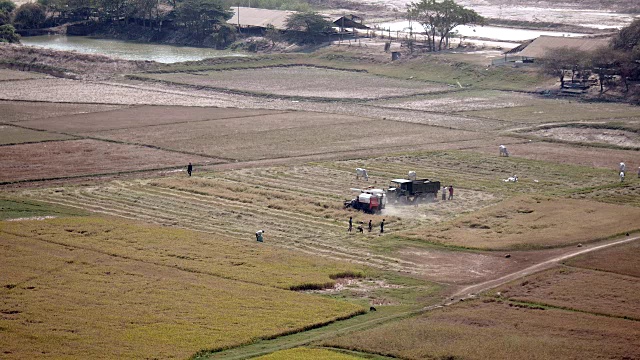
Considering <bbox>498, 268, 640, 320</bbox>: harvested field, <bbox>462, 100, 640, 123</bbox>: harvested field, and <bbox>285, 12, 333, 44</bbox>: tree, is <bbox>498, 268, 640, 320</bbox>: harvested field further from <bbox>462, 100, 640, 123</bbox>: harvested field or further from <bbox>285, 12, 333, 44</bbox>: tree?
<bbox>285, 12, 333, 44</bbox>: tree

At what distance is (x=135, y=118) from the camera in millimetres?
81125

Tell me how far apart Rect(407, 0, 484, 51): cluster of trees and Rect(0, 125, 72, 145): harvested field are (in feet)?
162

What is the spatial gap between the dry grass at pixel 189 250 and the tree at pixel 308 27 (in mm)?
74337

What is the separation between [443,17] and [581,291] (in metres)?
73.2

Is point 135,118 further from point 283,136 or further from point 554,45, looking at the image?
point 554,45

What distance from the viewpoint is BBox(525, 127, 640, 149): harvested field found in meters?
72.8

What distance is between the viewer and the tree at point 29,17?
139125 millimetres

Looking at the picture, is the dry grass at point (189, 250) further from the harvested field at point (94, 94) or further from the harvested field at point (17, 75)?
the harvested field at point (17, 75)

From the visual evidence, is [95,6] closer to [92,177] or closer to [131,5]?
[131,5]

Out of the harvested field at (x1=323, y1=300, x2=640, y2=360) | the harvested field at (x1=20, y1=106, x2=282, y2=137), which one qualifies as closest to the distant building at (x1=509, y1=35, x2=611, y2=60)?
the harvested field at (x1=20, y1=106, x2=282, y2=137)

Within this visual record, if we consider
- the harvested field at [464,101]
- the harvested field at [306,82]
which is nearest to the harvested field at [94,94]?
the harvested field at [306,82]

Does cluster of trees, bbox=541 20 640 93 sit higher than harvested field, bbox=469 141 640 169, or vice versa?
cluster of trees, bbox=541 20 640 93

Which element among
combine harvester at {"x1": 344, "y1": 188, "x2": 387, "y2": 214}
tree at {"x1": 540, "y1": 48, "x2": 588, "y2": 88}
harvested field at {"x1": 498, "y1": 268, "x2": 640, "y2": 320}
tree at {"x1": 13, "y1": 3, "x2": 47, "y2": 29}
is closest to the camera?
harvested field at {"x1": 498, "y1": 268, "x2": 640, "y2": 320}

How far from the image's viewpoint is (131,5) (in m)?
138
